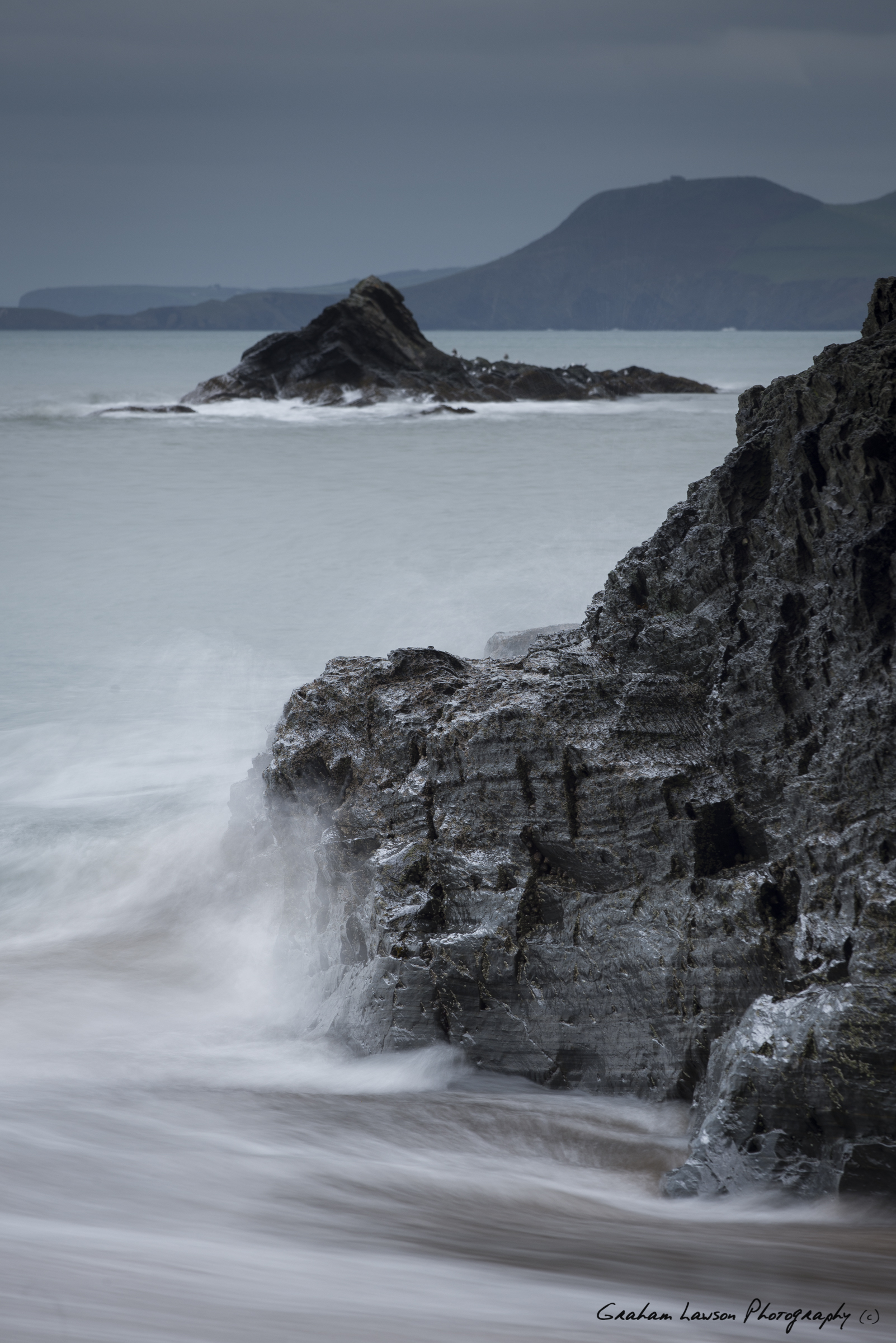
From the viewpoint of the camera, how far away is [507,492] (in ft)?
61.1

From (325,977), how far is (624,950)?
1.30 m

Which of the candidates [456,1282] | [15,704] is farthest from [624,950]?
[15,704]

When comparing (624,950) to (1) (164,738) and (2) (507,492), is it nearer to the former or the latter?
(1) (164,738)

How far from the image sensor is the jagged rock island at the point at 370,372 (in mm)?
34156

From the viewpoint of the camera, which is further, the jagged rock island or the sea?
the jagged rock island

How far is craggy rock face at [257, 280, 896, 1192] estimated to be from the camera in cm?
314
